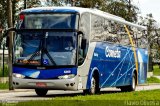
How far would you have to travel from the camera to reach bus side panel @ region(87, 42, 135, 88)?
25.0 meters

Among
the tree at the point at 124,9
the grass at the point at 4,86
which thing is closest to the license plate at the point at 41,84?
the grass at the point at 4,86

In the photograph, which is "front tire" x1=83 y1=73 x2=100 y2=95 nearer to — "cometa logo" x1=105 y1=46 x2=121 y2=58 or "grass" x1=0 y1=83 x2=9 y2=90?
"cometa logo" x1=105 y1=46 x2=121 y2=58

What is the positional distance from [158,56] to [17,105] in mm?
129311

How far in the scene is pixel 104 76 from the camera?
25875mm

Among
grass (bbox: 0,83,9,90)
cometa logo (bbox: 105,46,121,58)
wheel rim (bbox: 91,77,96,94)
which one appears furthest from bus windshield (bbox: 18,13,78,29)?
grass (bbox: 0,83,9,90)

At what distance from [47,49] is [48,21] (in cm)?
135

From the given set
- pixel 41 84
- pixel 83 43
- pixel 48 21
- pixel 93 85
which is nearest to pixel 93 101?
pixel 41 84

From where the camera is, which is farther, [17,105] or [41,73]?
[41,73]

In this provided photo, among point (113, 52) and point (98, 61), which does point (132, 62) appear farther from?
point (98, 61)

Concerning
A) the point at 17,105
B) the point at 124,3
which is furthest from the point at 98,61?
the point at 124,3

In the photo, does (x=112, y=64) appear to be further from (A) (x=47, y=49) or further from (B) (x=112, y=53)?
(A) (x=47, y=49)

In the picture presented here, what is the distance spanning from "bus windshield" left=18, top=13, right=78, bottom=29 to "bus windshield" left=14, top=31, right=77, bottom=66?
0.35 meters

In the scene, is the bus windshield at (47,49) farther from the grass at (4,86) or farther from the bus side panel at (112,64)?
the grass at (4,86)

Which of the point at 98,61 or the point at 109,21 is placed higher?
the point at 109,21
